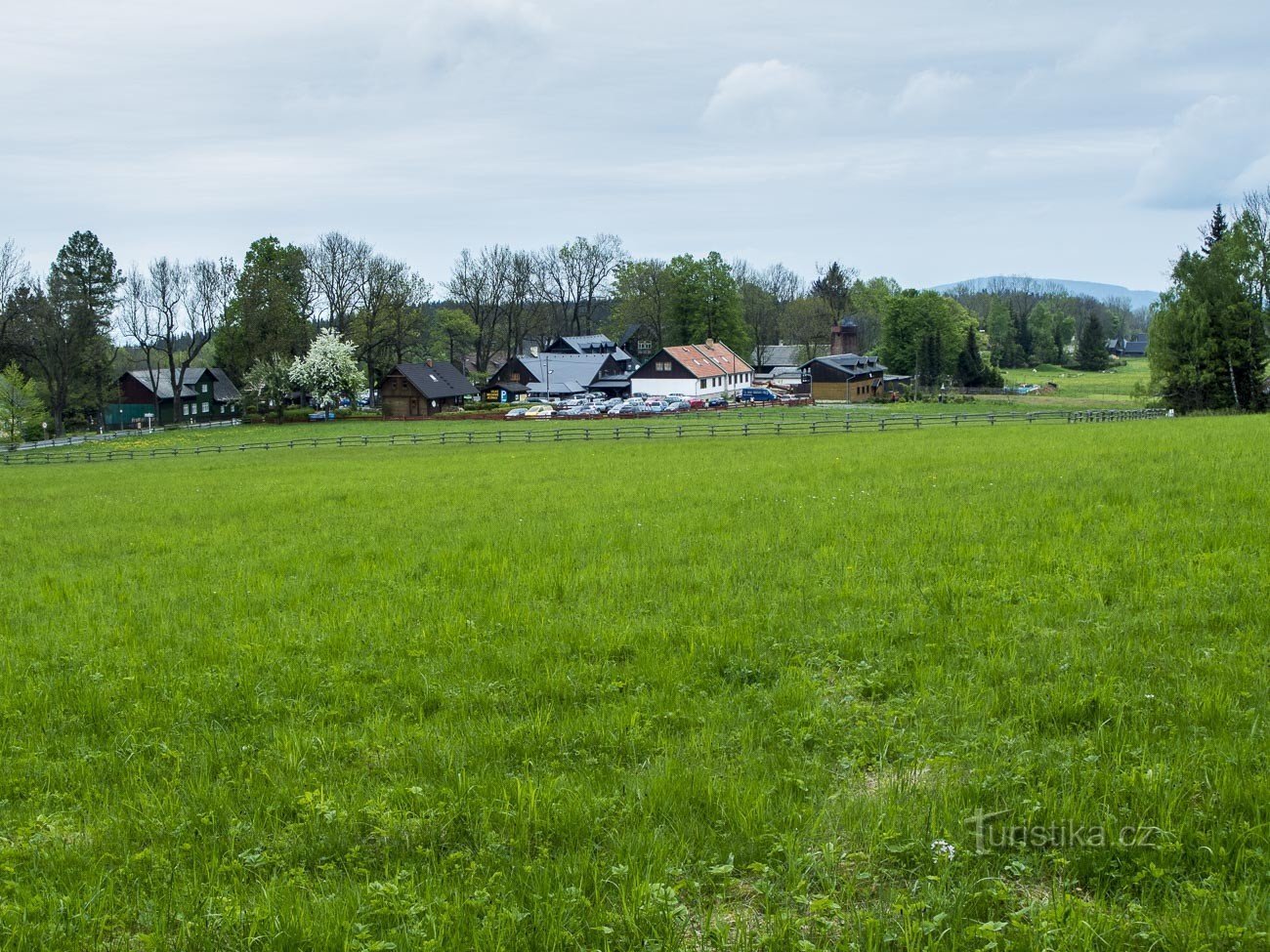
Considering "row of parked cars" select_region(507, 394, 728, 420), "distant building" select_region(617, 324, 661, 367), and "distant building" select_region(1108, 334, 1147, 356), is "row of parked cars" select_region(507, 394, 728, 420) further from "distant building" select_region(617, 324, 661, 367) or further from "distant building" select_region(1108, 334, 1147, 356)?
"distant building" select_region(1108, 334, 1147, 356)

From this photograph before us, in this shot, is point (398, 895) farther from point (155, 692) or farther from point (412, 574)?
point (412, 574)

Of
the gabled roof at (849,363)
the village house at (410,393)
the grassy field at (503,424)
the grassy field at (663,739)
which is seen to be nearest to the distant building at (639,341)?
the gabled roof at (849,363)

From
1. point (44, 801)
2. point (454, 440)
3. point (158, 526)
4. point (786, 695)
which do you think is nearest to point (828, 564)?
point (786, 695)

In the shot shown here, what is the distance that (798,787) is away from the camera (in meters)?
5.64

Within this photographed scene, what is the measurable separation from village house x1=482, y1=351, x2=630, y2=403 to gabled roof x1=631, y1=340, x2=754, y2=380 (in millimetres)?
4367

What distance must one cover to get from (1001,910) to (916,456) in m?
21.2

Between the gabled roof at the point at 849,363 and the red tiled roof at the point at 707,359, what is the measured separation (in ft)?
33.9

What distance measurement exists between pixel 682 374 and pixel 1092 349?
82507 millimetres

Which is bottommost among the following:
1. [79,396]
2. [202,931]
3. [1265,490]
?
[202,931]

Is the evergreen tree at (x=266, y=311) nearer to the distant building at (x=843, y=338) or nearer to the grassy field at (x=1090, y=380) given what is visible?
the distant building at (x=843, y=338)

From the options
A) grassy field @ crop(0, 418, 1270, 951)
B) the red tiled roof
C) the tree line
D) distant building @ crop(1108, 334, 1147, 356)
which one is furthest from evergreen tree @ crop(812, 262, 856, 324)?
grassy field @ crop(0, 418, 1270, 951)

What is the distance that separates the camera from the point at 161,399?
281ft

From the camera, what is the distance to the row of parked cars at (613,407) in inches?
3033

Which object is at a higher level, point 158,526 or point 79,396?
point 79,396
